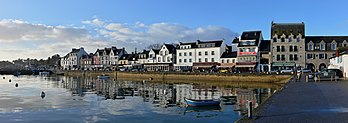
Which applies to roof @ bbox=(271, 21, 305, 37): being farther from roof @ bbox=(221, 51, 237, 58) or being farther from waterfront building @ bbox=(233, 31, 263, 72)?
roof @ bbox=(221, 51, 237, 58)

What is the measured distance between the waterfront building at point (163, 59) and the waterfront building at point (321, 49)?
127 ft

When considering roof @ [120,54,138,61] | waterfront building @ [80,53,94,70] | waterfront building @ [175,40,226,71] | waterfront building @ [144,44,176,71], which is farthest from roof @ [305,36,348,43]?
waterfront building @ [80,53,94,70]

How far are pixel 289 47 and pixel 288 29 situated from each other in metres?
4.41

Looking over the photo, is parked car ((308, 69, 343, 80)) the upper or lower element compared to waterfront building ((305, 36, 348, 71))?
lower

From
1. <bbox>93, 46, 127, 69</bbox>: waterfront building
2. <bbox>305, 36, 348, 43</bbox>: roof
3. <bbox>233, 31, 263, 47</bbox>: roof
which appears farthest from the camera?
<bbox>93, 46, 127, 69</bbox>: waterfront building

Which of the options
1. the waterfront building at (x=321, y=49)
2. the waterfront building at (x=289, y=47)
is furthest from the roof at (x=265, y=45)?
the waterfront building at (x=321, y=49)

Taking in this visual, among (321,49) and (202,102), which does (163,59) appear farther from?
(202,102)

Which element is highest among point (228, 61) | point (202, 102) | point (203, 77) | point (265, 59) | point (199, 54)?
point (199, 54)

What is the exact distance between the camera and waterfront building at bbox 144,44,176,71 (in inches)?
3701

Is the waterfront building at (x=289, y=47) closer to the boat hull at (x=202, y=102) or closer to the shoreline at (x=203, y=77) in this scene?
the shoreline at (x=203, y=77)

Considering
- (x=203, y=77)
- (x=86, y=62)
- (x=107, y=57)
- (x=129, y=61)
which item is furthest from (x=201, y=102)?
(x=86, y=62)

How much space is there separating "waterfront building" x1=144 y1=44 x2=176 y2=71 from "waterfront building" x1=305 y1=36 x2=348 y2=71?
38784mm

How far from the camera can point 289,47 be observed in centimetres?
7194

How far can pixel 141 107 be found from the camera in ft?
86.7
